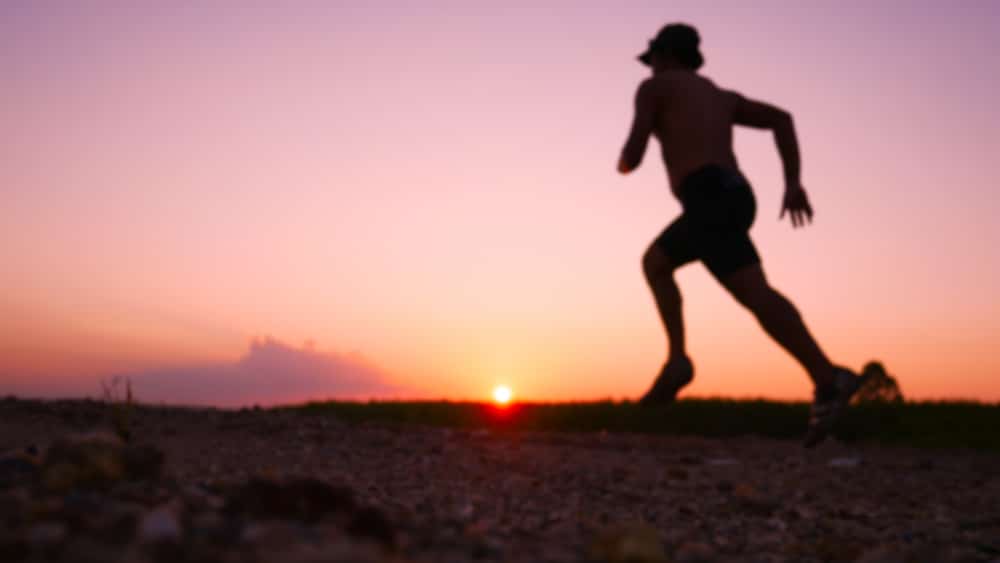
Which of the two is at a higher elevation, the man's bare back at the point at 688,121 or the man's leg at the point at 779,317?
the man's bare back at the point at 688,121

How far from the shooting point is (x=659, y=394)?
5.78 m

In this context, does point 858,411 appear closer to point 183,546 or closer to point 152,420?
point 152,420

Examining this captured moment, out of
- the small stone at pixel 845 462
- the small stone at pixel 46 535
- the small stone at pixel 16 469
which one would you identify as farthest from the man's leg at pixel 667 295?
the small stone at pixel 845 462

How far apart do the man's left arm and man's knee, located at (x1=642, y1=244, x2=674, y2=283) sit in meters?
0.47

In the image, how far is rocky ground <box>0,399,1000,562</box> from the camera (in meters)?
2.91

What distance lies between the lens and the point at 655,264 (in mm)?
5777

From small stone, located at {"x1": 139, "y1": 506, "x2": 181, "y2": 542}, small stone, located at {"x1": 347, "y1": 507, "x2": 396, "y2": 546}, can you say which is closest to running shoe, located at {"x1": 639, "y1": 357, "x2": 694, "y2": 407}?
small stone, located at {"x1": 347, "y1": 507, "x2": 396, "y2": 546}

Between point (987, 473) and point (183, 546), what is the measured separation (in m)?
9.29

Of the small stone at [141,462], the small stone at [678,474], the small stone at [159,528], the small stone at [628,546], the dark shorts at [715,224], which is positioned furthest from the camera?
the small stone at [678,474]

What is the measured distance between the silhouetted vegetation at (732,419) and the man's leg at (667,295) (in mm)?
7113

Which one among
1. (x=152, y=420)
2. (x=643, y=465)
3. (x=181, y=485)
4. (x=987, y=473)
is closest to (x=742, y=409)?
(x=987, y=473)

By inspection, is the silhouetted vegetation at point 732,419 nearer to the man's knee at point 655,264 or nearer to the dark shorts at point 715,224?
the man's knee at point 655,264

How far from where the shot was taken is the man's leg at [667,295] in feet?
18.9

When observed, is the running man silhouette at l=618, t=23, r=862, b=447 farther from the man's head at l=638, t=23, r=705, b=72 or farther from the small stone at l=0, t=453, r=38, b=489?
the small stone at l=0, t=453, r=38, b=489
